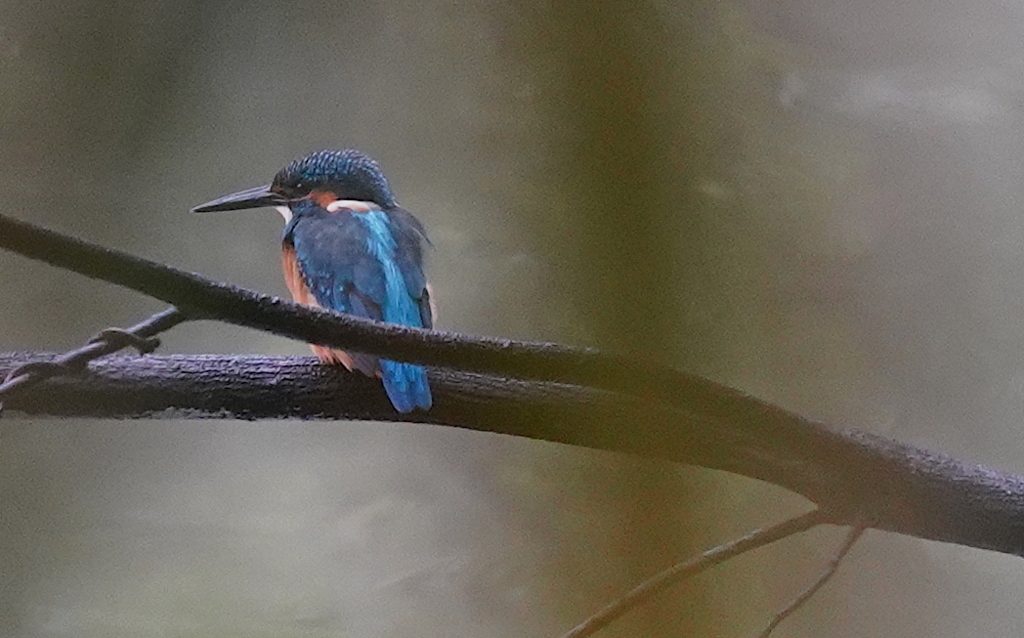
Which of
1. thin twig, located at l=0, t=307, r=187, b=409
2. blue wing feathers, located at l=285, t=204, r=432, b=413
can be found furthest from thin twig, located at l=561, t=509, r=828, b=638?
thin twig, located at l=0, t=307, r=187, b=409

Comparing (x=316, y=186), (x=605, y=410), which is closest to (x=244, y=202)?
(x=316, y=186)

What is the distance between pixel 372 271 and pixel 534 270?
0.53ft

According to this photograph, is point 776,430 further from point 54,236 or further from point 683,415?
point 54,236

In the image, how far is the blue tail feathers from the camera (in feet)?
2.24

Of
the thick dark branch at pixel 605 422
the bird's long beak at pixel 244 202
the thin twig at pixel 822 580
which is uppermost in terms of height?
the bird's long beak at pixel 244 202

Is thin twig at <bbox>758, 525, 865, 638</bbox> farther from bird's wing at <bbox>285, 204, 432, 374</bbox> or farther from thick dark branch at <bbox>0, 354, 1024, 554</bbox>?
bird's wing at <bbox>285, 204, 432, 374</bbox>

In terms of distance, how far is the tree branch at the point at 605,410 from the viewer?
0.63 metres

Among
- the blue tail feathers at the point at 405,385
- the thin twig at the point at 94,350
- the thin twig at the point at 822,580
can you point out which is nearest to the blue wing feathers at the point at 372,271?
the blue tail feathers at the point at 405,385

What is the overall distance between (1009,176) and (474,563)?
0.57 m

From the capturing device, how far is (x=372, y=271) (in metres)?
0.74

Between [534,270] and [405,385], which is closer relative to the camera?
[405,385]

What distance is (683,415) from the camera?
0.69m

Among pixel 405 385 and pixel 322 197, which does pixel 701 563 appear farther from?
pixel 322 197

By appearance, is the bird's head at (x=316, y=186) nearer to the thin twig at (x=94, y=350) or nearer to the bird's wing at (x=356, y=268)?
the bird's wing at (x=356, y=268)
